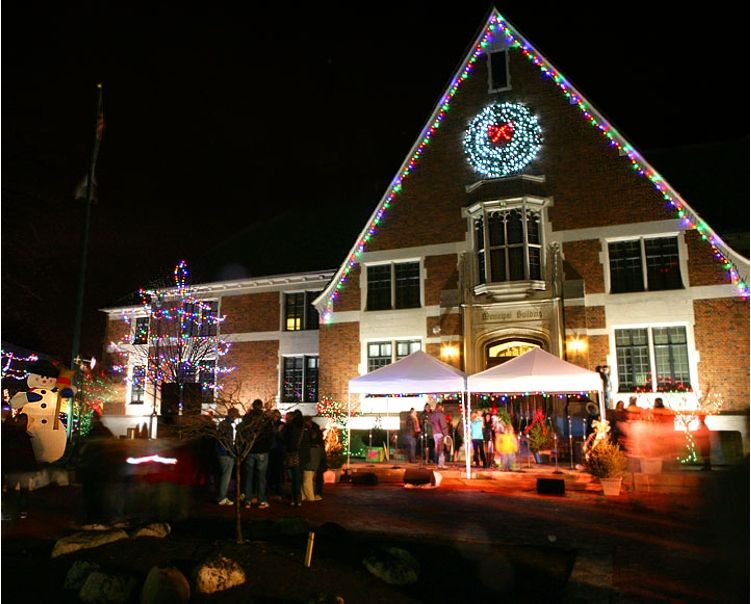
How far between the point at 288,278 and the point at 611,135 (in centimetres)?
1325

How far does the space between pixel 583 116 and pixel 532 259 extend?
4.91 metres

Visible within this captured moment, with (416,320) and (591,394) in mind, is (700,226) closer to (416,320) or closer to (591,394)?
(591,394)

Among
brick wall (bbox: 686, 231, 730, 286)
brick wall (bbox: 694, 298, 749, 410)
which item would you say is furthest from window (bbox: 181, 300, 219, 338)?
brick wall (bbox: 694, 298, 749, 410)

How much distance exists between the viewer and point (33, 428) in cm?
1630

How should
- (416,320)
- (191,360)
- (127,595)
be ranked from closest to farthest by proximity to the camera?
(127,595)
(416,320)
(191,360)

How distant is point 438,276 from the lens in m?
20.7

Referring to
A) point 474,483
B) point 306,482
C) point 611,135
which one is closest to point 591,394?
point 474,483

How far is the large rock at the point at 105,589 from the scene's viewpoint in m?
5.66

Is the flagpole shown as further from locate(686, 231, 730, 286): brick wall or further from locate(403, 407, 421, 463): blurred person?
locate(686, 231, 730, 286): brick wall

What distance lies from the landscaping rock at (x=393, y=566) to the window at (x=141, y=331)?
24.4 metres

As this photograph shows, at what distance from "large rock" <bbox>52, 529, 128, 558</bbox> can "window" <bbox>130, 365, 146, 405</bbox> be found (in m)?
22.0

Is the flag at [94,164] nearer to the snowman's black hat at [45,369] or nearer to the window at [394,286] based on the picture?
the snowman's black hat at [45,369]

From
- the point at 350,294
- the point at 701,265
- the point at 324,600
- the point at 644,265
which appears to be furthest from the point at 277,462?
the point at 701,265

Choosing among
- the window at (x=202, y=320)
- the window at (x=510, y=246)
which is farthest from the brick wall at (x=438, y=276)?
the window at (x=202, y=320)
